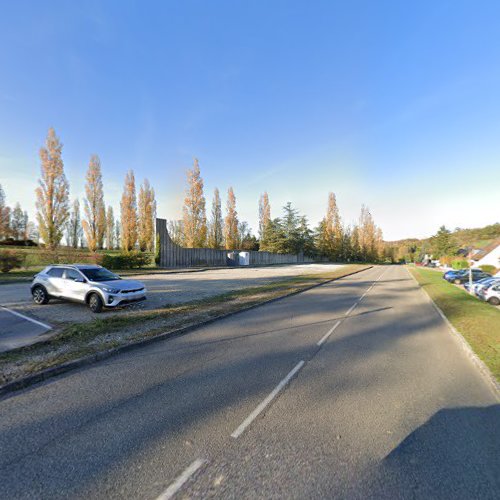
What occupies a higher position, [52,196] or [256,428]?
[52,196]

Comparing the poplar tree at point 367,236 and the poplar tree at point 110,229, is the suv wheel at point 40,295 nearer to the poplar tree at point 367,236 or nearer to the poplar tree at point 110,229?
the poplar tree at point 110,229

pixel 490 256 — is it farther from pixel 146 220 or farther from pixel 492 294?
pixel 146 220

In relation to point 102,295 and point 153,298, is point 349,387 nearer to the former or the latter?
point 102,295

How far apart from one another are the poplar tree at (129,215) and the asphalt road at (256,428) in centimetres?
4157

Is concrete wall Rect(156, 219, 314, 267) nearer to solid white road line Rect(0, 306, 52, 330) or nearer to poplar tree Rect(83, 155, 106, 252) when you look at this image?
poplar tree Rect(83, 155, 106, 252)

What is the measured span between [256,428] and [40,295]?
36.8 feet

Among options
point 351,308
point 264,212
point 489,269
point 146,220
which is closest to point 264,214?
point 264,212

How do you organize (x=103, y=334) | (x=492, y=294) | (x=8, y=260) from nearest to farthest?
1. (x=103, y=334)
2. (x=492, y=294)
3. (x=8, y=260)

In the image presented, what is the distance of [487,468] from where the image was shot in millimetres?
2693

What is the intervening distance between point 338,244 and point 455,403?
77.0 m

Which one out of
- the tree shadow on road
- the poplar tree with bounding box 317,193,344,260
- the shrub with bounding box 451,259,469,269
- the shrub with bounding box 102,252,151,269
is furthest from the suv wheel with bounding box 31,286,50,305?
the poplar tree with bounding box 317,193,344,260

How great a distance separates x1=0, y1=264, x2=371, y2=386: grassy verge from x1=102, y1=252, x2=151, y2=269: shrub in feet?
66.8

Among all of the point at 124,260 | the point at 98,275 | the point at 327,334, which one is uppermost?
the point at 124,260

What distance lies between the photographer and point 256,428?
10.6 ft
